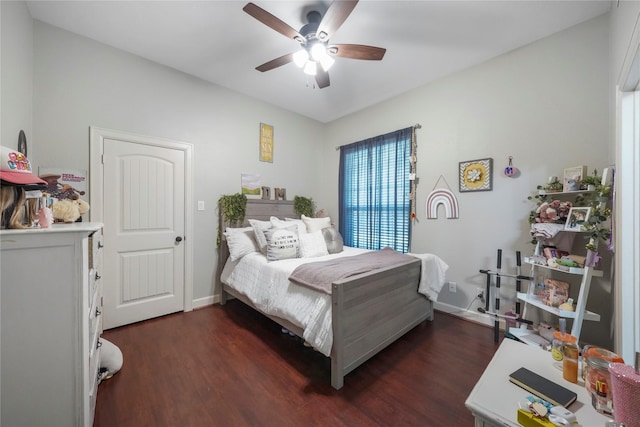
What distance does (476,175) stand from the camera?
8.62 feet

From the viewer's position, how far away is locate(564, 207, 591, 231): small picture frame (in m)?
1.78

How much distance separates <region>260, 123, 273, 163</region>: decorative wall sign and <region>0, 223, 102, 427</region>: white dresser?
8.88 feet

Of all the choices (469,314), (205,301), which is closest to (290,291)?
(205,301)

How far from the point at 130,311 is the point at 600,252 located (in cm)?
434

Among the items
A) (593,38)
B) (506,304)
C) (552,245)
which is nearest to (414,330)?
(506,304)

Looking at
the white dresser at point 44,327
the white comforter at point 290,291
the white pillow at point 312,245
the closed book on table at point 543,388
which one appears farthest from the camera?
the white pillow at point 312,245

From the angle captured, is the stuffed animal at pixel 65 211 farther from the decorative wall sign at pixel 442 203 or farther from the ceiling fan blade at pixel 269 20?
the decorative wall sign at pixel 442 203

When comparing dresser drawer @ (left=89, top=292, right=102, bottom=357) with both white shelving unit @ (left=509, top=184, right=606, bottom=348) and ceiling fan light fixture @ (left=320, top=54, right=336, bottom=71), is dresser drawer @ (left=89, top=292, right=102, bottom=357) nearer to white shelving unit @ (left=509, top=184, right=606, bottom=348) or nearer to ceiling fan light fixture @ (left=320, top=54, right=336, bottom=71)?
ceiling fan light fixture @ (left=320, top=54, right=336, bottom=71)

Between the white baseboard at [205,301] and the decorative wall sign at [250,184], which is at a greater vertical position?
the decorative wall sign at [250,184]

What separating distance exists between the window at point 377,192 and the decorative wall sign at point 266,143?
1.15m

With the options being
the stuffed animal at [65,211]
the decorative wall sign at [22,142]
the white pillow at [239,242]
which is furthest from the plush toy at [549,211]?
the decorative wall sign at [22,142]

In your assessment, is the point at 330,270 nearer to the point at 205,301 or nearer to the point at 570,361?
the point at 570,361

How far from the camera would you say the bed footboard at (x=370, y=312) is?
5.32 ft

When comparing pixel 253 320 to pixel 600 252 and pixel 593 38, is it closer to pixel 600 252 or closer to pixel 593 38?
pixel 600 252
